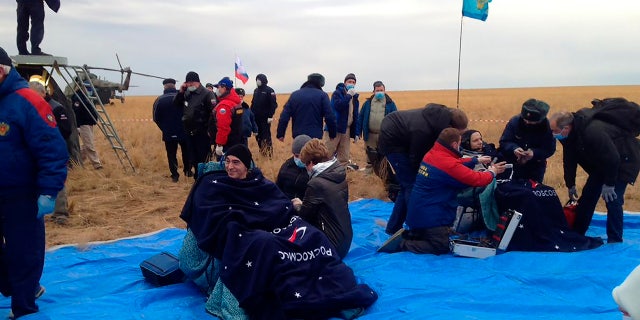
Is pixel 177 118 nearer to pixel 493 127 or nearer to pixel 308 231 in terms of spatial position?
pixel 308 231

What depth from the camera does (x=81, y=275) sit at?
189 inches

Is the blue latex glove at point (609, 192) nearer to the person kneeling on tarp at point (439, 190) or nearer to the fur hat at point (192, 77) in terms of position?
the person kneeling on tarp at point (439, 190)

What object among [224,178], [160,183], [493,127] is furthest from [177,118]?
[493,127]

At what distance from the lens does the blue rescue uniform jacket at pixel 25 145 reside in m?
3.62

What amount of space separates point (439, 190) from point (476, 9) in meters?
4.83

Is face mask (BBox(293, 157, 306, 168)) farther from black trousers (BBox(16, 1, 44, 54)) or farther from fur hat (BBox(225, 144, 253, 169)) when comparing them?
black trousers (BBox(16, 1, 44, 54))

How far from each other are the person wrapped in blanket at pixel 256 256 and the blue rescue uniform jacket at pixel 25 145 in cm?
102

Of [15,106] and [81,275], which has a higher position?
[15,106]

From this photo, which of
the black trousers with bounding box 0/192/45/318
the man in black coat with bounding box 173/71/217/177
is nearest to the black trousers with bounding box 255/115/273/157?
the man in black coat with bounding box 173/71/217/177

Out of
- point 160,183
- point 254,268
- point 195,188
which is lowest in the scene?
point 160,183

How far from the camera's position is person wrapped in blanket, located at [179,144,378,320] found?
146 inches

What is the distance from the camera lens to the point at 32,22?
8.12 meters

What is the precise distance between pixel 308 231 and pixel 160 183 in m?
5.87

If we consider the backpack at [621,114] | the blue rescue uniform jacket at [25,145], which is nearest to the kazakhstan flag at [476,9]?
the backpack at [621,114]
